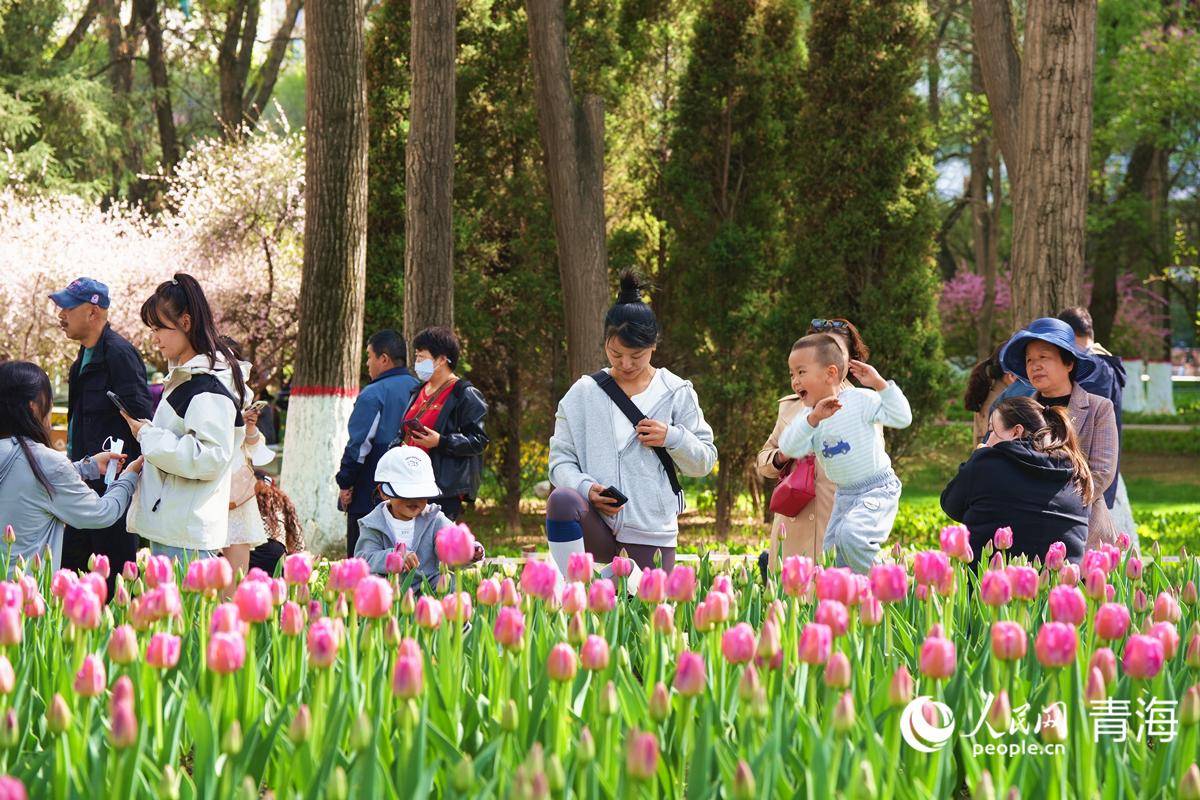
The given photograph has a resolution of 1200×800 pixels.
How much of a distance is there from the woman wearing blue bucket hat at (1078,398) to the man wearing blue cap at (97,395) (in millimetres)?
3608

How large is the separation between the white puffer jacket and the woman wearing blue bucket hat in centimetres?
309

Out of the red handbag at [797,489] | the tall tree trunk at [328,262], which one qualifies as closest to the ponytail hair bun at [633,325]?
the red handbag at [797,489]

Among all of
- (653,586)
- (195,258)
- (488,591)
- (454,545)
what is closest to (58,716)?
(488,591)

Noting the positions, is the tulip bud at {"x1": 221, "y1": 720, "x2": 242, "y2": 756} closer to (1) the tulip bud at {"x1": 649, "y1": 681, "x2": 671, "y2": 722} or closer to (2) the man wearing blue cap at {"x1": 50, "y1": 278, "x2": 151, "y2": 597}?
(1) the tulip bud at {"x1": 649, "y1": 681, "x2": 671, "y2": 722}

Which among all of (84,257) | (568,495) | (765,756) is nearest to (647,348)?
(568,495)

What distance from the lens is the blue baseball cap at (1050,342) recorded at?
5.09 meters

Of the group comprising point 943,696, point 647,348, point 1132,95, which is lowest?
point 943,696

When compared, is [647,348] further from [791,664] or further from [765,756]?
[765,756]

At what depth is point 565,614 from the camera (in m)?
3.29

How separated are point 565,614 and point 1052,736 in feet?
4.55

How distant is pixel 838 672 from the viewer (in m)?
2.35

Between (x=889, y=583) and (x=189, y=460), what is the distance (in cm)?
260

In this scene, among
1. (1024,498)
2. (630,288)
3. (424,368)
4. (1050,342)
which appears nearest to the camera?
(1024,498)

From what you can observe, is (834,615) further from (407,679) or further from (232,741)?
(232,741)
